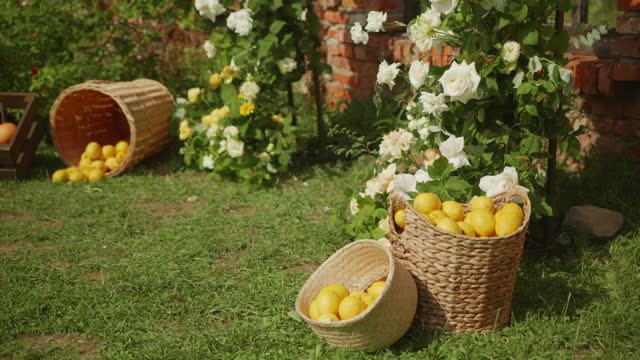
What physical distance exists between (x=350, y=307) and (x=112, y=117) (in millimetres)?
3593

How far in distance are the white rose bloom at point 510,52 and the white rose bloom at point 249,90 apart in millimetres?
1925

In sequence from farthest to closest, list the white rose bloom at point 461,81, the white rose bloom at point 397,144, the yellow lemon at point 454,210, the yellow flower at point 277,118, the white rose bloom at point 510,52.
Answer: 1. the yellow flower at point 277,118
2. the white rose bloom at point 397,144
3. the white rose bloom at point 510,52
4. the white rose bloom at point 461,81
5. the yellow lemon at point 454,210

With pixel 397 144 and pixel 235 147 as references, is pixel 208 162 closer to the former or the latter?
pixel 235 147

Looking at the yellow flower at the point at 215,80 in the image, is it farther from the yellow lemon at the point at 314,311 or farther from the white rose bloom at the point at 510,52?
the yellow lemon at the point at 314,311

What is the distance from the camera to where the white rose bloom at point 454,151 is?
2916 millimetres

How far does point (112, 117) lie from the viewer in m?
5.58

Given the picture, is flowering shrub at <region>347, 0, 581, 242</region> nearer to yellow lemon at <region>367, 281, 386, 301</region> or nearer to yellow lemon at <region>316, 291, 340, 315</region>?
yellow lemon at <region>367, 281, 386, 301</region>

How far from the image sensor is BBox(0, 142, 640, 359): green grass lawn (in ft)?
8.86

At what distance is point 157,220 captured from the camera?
412 centimetres

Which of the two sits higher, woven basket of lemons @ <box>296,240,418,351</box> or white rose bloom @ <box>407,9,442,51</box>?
white rose bloom @ <box>407,9,442,51</box>

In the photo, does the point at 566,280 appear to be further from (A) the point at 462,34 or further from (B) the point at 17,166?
(B) the point at 17,166

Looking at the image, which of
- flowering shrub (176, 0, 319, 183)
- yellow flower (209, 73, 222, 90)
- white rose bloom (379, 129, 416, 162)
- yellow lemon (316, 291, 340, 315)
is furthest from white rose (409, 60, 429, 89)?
yellow flower (209, 73, 222, 90)

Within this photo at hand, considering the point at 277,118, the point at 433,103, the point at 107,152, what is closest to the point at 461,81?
the point at 433,103

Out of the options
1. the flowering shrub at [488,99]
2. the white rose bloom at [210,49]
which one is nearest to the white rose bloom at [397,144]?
the flowering shrub at [488,99]
